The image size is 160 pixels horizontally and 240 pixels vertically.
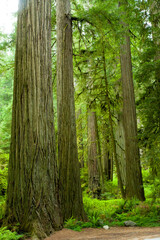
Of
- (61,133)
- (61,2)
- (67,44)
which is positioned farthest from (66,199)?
(61,2)

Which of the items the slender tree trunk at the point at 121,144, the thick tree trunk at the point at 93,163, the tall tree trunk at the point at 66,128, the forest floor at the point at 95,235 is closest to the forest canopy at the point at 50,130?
the tall tree trunk at the point at 66,128

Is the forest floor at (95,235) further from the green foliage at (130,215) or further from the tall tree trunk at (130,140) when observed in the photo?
the tall tree trunk at (130,140)

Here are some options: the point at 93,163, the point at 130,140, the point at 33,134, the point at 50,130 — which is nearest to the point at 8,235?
the point at 33,134

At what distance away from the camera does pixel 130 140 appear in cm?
816

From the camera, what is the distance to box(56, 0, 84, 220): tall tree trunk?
5246 mm

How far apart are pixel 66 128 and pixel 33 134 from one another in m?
1.62

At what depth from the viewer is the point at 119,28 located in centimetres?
649

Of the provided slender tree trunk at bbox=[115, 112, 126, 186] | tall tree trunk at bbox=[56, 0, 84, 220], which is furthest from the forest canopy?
slender tree trunk at bbox=[115, 112, 126, 186]

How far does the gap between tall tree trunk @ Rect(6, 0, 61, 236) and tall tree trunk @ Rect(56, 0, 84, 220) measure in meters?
1.10

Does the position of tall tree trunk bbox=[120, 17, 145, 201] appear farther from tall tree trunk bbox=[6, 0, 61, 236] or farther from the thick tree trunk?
tall tree trunk bbox=[6, 0, 61, 236]

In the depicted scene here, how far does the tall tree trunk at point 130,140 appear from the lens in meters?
7.83

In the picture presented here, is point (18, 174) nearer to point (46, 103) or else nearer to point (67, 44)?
point (46, 103)

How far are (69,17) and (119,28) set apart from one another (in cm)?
153

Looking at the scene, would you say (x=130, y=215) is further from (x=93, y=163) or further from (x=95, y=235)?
(x=93, y=163)
